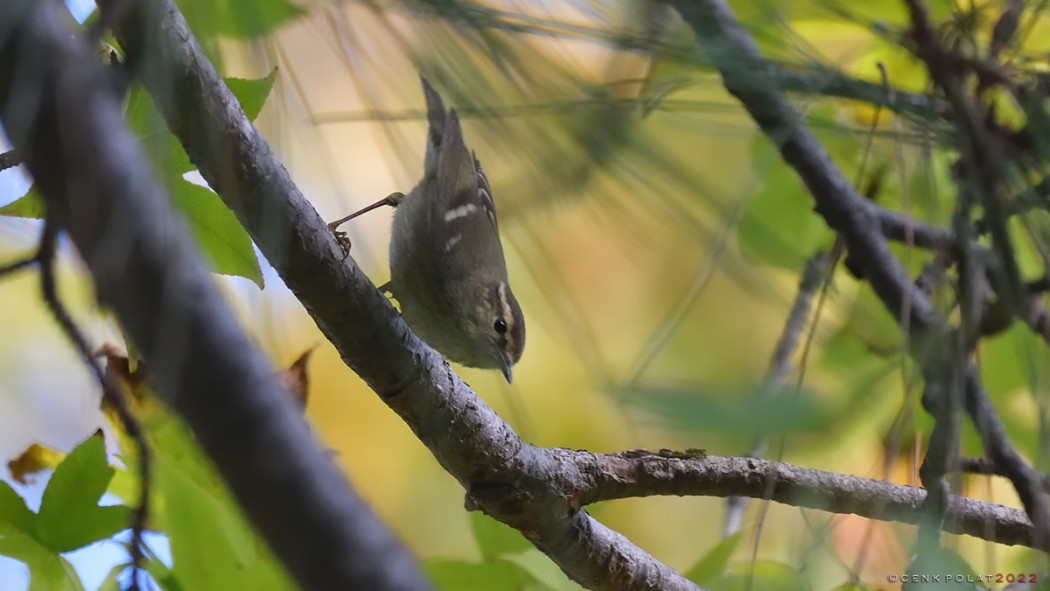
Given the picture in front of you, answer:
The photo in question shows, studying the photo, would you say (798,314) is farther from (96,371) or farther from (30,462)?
(30,462)

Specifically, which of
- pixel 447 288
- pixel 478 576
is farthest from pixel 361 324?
pixel 447 288

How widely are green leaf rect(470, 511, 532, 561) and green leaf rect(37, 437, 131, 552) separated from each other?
38cm

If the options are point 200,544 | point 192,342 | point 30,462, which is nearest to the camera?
point 192,342

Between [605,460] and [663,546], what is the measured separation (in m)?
0.68

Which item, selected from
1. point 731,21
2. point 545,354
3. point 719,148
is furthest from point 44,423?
point 731,21

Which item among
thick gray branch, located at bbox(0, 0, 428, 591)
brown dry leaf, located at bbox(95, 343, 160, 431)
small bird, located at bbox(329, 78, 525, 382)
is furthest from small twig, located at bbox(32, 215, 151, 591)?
small bird, located at bbox(329, 78, 525, 382)

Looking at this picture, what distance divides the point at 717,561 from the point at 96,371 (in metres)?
0.70

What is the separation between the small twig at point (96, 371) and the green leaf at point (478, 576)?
1.46ft

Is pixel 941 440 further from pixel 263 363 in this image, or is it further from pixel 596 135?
pixel 263 363

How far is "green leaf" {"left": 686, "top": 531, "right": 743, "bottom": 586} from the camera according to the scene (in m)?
1.01

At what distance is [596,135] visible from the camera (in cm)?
53

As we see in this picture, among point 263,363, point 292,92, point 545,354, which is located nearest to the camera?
point 263,363

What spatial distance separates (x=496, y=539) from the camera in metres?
1.06

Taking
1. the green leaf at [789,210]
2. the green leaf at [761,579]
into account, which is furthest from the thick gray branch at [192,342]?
the green leaf at [789,210]
